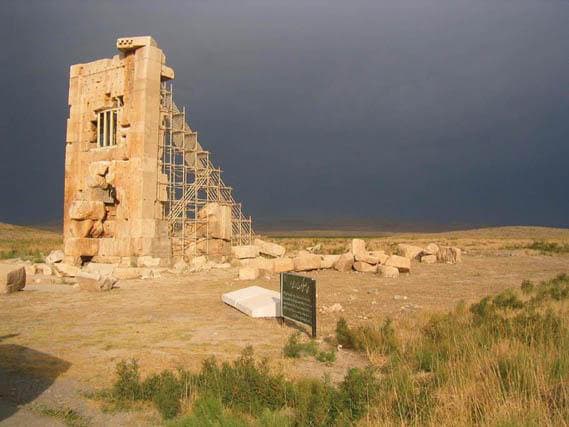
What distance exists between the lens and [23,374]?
712cm

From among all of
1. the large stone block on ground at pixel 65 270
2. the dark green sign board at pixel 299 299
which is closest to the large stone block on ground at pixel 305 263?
the large stone block on ground at pixel 65 270

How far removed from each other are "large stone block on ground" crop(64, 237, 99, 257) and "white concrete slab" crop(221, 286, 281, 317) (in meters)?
12.2

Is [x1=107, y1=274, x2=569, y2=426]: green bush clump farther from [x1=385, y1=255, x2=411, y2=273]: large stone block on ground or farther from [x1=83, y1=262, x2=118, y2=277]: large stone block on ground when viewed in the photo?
[x1=83, y1=262, x2=118, y2=277]: large stone block on ground

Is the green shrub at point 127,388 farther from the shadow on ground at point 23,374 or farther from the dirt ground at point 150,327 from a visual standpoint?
the shadow on ground at point 23,374

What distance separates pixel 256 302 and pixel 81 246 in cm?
1410

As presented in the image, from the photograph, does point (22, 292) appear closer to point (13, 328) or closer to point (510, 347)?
point (13, 328)

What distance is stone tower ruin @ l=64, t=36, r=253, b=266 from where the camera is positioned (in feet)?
74.2

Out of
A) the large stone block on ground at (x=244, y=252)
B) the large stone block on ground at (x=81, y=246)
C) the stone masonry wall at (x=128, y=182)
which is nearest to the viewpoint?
the stone masonry wall at (x=128, y=182)

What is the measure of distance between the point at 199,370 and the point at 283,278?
11.6ft

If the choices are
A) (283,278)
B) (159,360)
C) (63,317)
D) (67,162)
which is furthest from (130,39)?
(159,360)

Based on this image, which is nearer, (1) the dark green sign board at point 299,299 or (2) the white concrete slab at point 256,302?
(1) the dark green sign board at point 299,299

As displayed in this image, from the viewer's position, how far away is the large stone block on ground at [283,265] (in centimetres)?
2014

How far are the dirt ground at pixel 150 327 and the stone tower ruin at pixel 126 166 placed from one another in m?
4.59

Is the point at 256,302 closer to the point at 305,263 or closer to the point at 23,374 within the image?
the point at 23,374
